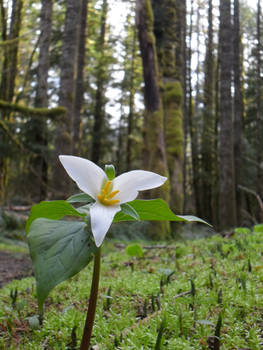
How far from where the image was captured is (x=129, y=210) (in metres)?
1.18

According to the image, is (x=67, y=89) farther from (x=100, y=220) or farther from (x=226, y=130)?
(x=100, y=220)

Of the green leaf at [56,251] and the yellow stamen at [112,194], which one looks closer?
the green leaf at [56,251]

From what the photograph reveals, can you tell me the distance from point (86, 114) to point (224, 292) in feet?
66.2

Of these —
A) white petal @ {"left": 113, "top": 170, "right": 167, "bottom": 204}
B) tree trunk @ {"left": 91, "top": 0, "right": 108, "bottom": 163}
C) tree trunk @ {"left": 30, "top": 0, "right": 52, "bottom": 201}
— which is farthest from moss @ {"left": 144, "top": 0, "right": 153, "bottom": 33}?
tree trunk @ {"left": 91, "top": 0, "right": 108, "bottom": 163}

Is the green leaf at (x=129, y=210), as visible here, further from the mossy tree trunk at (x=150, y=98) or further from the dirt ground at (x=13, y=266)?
the mossy tree trunk at (x=150, y=98)

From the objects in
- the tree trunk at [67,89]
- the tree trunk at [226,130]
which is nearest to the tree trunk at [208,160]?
the tree trunk at [226,130]

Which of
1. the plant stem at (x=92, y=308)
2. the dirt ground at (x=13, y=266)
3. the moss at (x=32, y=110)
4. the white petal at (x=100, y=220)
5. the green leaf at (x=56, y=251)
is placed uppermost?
the moss at (x=32, y=110)

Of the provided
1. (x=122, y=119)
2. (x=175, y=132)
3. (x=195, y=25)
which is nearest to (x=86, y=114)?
(x=122, y=119)

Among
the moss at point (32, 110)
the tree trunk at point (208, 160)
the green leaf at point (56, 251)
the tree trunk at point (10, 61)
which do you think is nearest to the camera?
the green leaf at point (56, 251)

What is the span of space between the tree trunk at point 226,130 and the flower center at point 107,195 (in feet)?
31.8

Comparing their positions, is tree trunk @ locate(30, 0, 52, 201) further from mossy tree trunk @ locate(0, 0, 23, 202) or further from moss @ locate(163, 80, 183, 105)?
moss @ locate(163, 80, 183, 105)

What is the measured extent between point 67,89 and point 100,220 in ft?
28.4

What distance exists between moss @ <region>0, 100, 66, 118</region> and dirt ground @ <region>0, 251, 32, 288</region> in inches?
102

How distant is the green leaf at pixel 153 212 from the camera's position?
118cm
